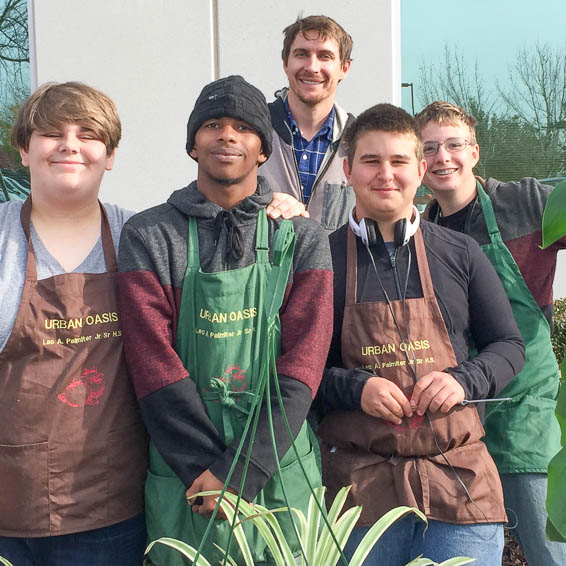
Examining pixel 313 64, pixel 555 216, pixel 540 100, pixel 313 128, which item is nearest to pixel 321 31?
pixel 313 64

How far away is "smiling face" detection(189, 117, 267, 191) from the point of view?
224cm

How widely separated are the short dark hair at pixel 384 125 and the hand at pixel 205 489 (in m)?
1.15

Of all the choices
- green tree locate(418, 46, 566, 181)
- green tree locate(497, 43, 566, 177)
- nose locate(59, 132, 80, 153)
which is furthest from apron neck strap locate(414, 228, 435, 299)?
green tree locate(497, 43, 566, 177)

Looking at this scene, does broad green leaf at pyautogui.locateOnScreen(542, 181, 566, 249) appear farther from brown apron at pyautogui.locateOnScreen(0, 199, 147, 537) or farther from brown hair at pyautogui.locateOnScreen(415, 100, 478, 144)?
A: brown hair at pyautogui.locateOnScreen(415, 100, 478, 144)

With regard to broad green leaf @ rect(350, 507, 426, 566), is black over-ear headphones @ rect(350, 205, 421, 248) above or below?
above

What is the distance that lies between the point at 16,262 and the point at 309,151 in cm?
136

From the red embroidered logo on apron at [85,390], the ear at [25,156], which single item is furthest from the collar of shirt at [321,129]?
the red embroidered logo on apron at [85,390]

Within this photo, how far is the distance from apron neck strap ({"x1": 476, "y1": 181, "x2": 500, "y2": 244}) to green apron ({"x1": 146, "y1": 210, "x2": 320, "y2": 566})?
919 mm

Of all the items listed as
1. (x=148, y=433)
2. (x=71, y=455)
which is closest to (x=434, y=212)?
(x=148, y=433)

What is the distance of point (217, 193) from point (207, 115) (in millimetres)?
240

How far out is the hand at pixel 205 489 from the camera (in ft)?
6.61

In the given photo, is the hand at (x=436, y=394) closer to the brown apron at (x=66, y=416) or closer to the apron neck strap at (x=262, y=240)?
the apron neck strap at (x=262, y=240)

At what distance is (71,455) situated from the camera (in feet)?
6.86

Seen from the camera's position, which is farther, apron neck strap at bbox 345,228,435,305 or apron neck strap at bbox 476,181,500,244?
apron neck strap at bbox 476,181,500,244
